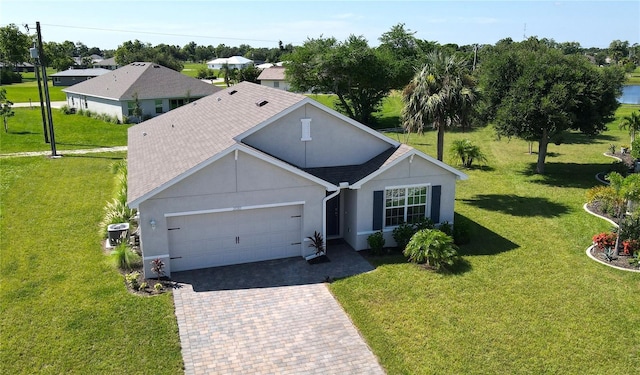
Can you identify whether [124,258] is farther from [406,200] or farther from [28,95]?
[28,95]

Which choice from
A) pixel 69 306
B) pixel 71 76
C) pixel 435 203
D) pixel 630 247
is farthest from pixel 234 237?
pixel 71 76

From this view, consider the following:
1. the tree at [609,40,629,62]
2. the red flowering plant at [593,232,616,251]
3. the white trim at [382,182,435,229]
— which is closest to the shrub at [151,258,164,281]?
A: the white trim at [382,182,435,229]

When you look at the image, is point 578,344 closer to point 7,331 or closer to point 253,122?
point 253,122

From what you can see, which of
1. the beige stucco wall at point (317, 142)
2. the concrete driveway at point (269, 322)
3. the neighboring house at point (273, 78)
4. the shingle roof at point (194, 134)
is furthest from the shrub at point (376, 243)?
the neighboring house at point (273, 78)

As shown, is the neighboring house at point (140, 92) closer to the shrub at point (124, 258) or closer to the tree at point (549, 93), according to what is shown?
the tree at point (549, 93)

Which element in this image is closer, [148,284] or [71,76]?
[148,284]

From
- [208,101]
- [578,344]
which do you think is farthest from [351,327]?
[208,101]
